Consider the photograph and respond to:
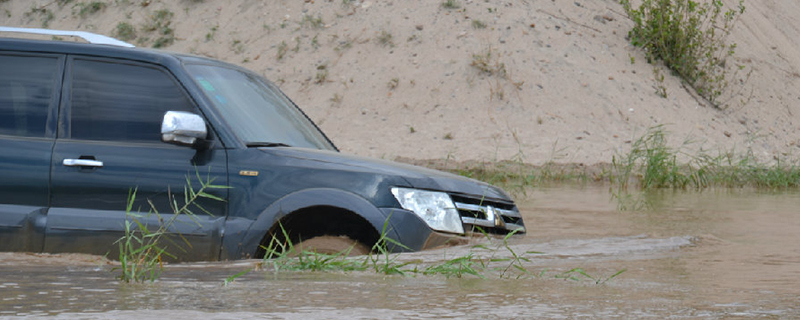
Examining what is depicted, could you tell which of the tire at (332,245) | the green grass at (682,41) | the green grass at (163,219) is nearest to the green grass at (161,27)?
the green grass at (682,41)

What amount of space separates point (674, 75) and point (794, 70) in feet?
14.1

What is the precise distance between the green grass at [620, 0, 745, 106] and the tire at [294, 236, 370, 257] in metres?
15.8

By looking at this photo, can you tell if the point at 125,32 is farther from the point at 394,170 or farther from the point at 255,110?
the point at 394,170

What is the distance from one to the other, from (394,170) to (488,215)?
57cm

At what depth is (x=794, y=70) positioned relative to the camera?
2348 centimetres

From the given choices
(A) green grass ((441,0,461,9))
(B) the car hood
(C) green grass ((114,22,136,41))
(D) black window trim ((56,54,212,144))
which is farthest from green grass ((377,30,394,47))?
(D) black window trim ((56,54,212,144))

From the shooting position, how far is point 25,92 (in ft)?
17.3

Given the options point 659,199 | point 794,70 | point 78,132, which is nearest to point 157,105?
point 78,132

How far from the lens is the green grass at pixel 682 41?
66.2 ft

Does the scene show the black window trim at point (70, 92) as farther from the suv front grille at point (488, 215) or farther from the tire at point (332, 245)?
the suv front grille at point (488, 215)

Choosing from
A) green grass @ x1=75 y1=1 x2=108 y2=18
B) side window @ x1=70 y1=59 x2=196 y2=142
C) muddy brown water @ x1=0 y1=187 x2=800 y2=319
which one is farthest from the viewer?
green grass @ x1=75 y1=1 x2=108 y2=18

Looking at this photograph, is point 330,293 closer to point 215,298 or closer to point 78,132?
point 215,298

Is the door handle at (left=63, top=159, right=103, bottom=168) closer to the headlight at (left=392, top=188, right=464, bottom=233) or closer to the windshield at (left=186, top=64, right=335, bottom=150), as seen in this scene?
the windshield at (left=186, top=64, right=335, bottom=150)

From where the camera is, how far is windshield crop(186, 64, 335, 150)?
5.25m
